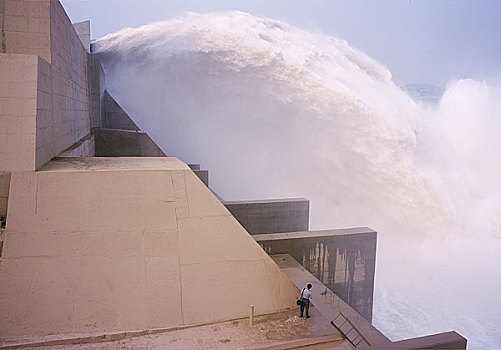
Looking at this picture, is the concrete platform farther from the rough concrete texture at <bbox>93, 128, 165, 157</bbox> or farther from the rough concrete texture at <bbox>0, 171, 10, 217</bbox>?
the rough concrete texture at <bbox>93, 128, 165, 157</bbox>

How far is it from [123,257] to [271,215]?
6589mm

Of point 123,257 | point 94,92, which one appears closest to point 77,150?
point 123,257

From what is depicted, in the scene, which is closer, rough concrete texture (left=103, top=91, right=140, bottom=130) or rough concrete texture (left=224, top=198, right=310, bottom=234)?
rough concrete texture (left=224, top=198, right=310, bottom=234)

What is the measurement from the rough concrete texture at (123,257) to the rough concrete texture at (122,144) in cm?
815

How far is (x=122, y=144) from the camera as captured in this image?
531 inches

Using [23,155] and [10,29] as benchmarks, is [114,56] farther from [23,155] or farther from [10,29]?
[23,155]

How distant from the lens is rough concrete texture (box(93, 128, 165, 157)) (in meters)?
13.2

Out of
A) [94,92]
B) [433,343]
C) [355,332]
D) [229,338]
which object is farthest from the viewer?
[94,92]

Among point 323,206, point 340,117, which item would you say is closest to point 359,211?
point 323,206

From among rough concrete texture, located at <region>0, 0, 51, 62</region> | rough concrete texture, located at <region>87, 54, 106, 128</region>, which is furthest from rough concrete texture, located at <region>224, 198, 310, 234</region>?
rough concrete texture, located at <region>0, 0, 51, 62</region>

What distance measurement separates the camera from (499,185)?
22234 mm

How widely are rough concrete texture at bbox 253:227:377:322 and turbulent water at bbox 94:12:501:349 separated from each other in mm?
4573

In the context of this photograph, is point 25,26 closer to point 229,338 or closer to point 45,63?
point 45,63

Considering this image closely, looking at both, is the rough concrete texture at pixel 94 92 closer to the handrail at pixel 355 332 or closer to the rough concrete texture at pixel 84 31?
the rough concrete texture at pixel 84 31
